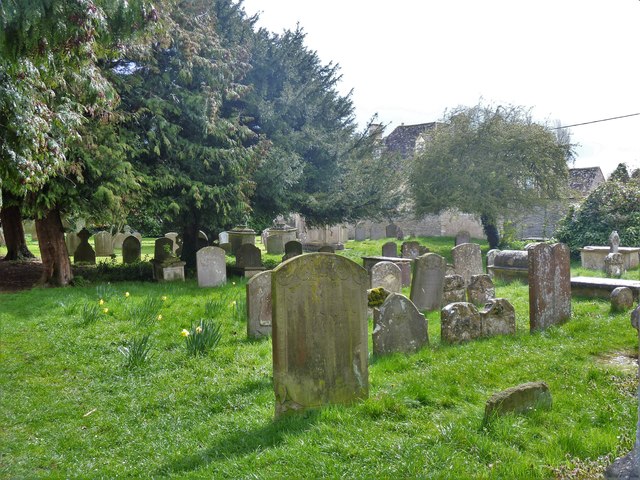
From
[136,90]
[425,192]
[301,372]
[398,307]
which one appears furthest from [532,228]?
[301,372]

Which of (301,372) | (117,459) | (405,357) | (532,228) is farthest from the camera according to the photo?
(532,228)

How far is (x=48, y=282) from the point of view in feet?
44.3

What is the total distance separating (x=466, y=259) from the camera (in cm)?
1263

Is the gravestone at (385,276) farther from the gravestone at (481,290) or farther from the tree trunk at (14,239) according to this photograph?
the tree trunk at (14,239)

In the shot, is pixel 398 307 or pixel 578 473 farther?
pixel 398 307

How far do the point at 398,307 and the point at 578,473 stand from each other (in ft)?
11.5

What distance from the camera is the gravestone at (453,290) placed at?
32.4 ft

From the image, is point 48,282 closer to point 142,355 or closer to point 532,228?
point 142,355

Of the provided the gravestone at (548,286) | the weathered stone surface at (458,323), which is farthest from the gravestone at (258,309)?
the gravestone at (548,286)

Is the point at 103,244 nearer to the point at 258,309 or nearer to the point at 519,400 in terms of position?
the point at 258,309

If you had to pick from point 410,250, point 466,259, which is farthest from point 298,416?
point 410,250

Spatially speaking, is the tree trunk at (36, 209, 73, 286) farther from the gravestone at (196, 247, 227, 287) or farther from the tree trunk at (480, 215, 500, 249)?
the tree trunk at (480, 215, 500, 249)

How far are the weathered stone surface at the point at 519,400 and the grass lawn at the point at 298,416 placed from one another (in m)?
0.11

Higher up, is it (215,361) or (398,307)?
(398,307)
